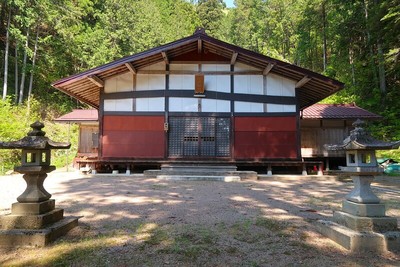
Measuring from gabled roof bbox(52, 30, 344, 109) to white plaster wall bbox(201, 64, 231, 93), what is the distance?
439 millimetres

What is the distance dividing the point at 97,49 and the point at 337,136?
19029 mm

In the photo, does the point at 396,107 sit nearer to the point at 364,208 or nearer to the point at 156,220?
the point at 364,208

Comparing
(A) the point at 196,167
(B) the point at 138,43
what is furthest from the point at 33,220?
(B) the point at 138,43

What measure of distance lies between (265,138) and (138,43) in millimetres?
17880

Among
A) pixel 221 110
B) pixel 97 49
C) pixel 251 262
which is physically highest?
pixel 97 49

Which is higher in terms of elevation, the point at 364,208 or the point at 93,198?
the point at 364,208

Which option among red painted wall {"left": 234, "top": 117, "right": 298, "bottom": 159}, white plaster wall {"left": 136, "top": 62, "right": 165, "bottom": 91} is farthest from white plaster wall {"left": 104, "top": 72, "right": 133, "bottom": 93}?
red painted wall {"left": 234, "top": 117, "right": 298, "bottom": 159}

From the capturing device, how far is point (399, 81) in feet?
54.5

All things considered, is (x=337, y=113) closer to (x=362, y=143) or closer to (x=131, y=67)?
(x=131, y=67)

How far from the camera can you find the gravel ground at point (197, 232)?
2.73 metres

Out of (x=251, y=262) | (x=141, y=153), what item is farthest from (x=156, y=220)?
(x=141, y=153)

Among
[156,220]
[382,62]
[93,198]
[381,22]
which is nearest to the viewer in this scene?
[156,220]

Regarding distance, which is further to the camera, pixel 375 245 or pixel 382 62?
pixel 382 62

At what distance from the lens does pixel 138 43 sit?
24594mm
